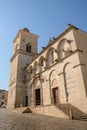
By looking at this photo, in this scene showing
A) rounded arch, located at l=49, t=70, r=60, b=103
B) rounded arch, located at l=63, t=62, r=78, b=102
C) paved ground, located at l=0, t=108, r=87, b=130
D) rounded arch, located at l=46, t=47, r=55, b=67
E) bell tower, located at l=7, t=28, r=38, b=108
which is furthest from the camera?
bell tower, located at l=7, t=28, r=38, b=108

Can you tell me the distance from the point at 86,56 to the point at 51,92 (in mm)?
6766

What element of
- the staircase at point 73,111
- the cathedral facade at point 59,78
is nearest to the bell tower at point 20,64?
the cathedral facade at point 59,78

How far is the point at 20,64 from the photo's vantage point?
26.5m

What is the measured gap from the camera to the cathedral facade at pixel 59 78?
11.9 metres

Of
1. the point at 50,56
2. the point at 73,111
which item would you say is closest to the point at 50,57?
the point at 50,56

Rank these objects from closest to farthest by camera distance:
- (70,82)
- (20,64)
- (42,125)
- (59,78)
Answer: (42,125)
(70,82)
(59,78)
(20,64)

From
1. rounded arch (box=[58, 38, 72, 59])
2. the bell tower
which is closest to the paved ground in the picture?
rounded arch (box=[58, 38, 72, 59])

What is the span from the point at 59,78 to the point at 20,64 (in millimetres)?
13923

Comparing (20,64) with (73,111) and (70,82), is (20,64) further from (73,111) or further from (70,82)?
(73,111)

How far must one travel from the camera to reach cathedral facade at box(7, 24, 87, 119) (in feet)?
39.1

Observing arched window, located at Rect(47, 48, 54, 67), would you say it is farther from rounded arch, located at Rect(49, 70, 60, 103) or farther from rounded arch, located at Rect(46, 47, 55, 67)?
rounded arch, located at Rect(49, 70, 60, 103)

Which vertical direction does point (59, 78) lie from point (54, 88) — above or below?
above

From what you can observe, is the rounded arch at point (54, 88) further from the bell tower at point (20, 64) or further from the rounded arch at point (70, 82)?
the bell tower at point (20, 64)

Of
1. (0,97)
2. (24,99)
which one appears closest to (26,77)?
(24,99)
